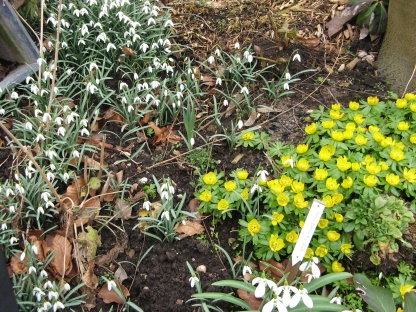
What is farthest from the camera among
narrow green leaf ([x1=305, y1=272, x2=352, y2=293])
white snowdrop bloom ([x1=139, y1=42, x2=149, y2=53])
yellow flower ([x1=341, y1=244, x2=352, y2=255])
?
white snowdrop bloom ([x1=139, y1=42, x2=149, y2=53])

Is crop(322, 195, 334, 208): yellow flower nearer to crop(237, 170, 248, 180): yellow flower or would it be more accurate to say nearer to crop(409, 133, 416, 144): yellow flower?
crop(237, 170, 248, 180): yellow flower

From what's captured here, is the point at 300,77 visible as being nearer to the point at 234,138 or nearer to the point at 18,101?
the point at 234,138

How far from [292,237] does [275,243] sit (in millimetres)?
95

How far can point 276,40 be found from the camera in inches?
144

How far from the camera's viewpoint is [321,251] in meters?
2.40

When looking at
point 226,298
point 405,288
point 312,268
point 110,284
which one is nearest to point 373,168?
point 405,288

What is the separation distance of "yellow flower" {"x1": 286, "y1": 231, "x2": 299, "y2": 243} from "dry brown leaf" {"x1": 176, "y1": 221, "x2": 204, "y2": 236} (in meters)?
0.54

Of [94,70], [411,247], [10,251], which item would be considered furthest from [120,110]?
[411,247]

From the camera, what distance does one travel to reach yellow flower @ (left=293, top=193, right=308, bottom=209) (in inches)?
96.7

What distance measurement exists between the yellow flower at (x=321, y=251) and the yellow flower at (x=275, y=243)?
0.18 metres

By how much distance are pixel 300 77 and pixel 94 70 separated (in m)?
1.58

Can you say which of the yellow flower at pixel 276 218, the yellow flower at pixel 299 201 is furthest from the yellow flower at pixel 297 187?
the yellow flower at pixel 276 218

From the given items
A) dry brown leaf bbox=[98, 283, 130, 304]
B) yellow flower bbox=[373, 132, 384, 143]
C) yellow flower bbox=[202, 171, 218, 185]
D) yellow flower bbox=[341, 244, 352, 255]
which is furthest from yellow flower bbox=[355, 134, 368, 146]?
dry brown leaf bbox=[98, 283, 130, 304]

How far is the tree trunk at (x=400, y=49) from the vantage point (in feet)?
10.8
